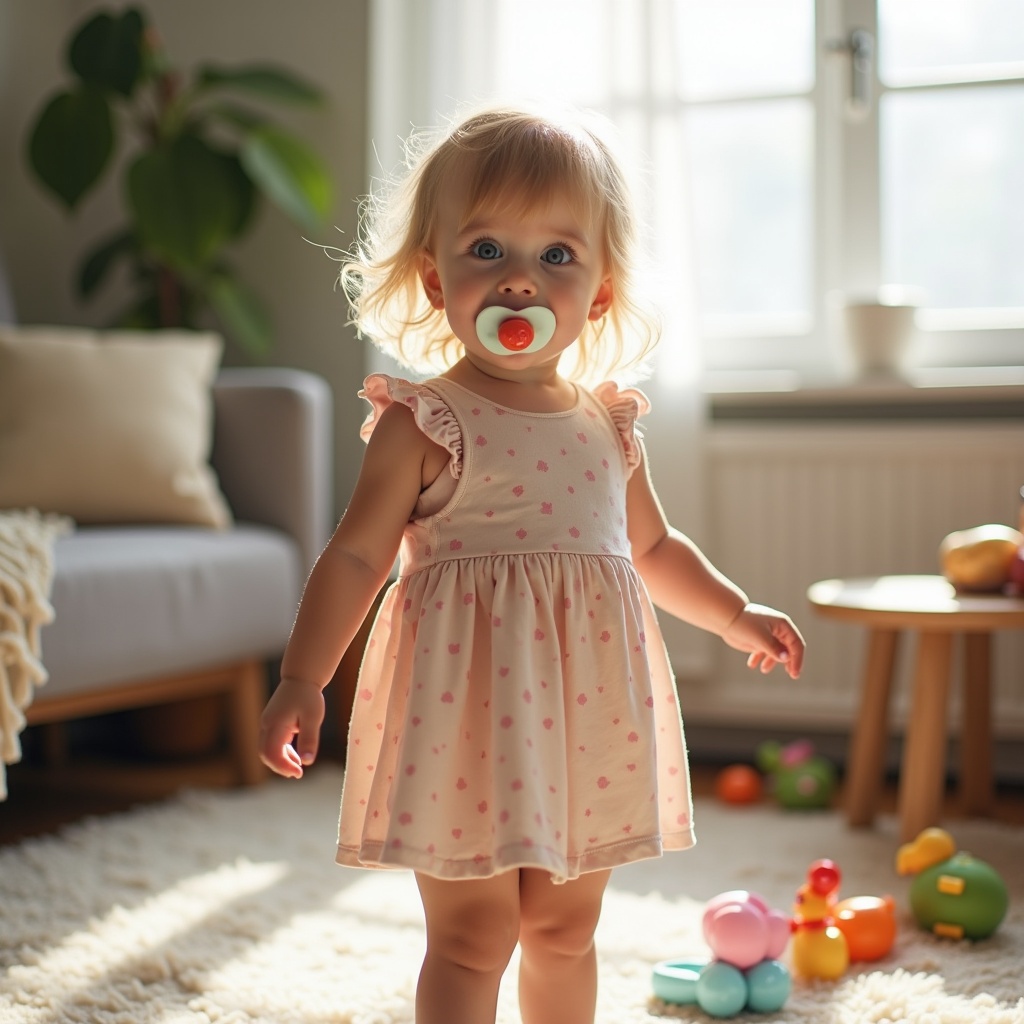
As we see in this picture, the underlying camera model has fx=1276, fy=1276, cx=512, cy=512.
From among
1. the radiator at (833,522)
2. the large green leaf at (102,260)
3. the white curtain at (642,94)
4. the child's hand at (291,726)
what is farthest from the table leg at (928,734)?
the large green leaf at (102,260)

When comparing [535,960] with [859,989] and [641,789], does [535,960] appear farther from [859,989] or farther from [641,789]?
[859,989]

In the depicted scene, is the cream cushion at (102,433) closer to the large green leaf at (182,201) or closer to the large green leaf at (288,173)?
the large green leaf at (182,201)

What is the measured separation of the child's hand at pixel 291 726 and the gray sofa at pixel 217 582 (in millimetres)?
839

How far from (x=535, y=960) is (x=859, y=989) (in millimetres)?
414

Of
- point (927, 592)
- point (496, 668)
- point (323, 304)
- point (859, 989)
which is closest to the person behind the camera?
point (496, 668)

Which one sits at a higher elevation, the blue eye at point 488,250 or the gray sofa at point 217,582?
the blue eye at point 488,250

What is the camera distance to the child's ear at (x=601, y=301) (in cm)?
108

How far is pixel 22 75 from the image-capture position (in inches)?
107

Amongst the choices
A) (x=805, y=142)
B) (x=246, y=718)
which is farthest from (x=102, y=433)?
(x=805, y=142)

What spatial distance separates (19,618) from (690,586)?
0.82 metres

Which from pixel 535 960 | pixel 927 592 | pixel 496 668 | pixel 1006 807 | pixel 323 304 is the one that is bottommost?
pixel 1006 807

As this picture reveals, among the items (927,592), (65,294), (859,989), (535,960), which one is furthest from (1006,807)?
(65,294)

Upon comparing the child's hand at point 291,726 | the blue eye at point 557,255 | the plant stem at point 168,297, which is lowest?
the child's hand at point 291,726

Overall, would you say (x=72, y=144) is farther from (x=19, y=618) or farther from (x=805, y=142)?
(x=805, y=142)
